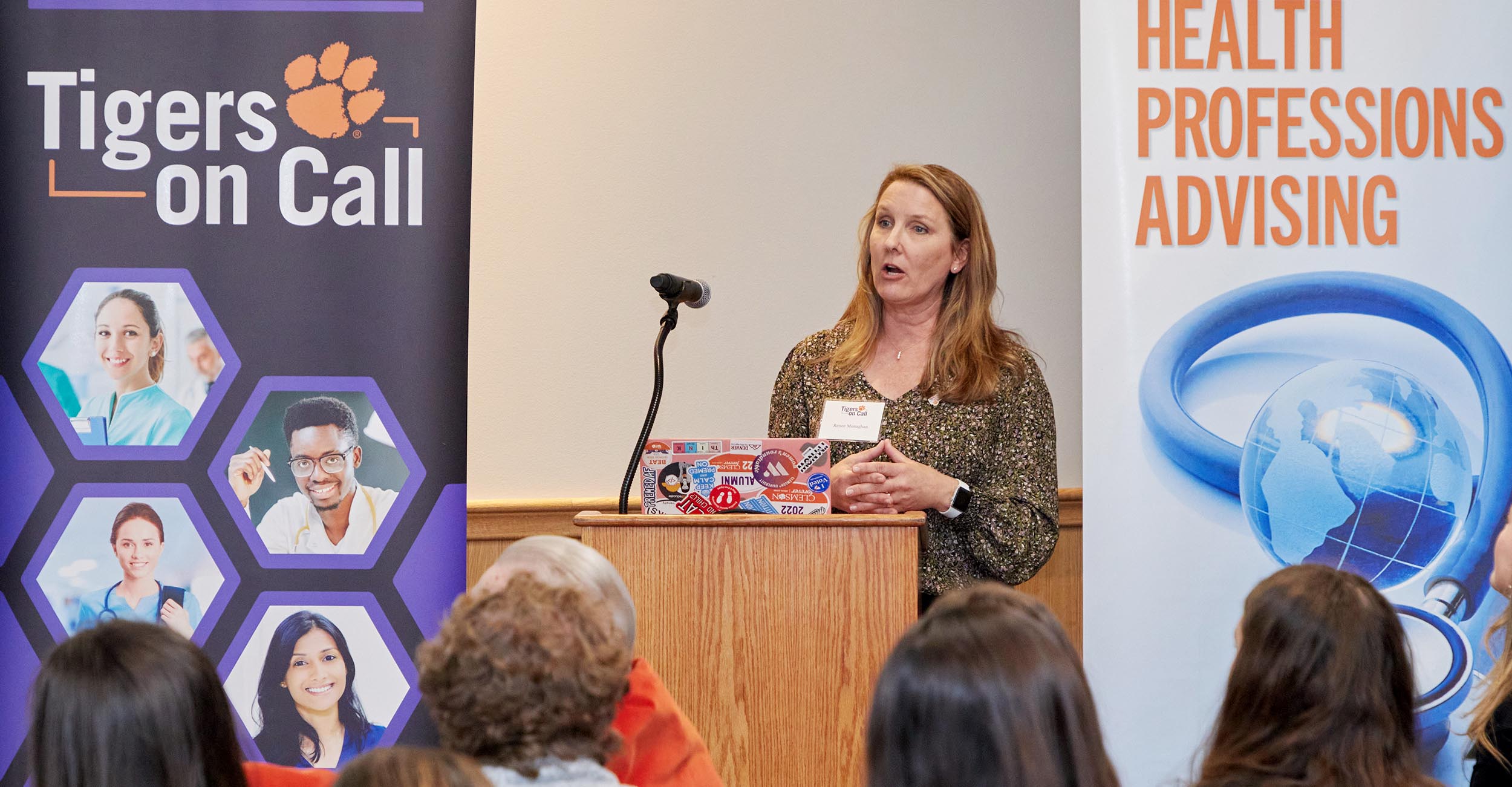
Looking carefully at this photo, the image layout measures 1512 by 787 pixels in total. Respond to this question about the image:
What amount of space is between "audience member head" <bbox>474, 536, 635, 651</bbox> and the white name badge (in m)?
0.87

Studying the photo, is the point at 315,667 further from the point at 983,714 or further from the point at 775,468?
the point at 983,714

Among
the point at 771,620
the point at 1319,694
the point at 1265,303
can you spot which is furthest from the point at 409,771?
the point at 1265,303

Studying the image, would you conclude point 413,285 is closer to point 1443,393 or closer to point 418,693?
point 418,693

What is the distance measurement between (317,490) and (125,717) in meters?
1.43

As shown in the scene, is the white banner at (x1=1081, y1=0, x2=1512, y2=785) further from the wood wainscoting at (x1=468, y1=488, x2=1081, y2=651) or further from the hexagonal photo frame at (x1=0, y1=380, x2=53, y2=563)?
the hexagonal photo frame at (x1=0, y1=380, x2=53, y2=563)

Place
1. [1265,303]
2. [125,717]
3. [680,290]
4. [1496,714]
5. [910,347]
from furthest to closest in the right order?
[910,347]
[1265,303]
[680,290]
[1496,714]
[125,717]

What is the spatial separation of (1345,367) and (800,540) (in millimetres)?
1300

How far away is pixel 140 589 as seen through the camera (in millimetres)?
2871

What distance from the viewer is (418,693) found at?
286 cm

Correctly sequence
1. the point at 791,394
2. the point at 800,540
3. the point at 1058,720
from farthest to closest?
the point at 791,394 → the point at 800,540 → the point at 1058,720

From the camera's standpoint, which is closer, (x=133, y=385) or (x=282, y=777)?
(x=282, y=777)

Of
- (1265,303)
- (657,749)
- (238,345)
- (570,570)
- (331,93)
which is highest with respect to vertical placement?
(331,93)

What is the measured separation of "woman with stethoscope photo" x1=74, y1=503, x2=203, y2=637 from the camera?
286cm

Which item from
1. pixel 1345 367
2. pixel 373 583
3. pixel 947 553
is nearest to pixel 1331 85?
pixel 1345 367
